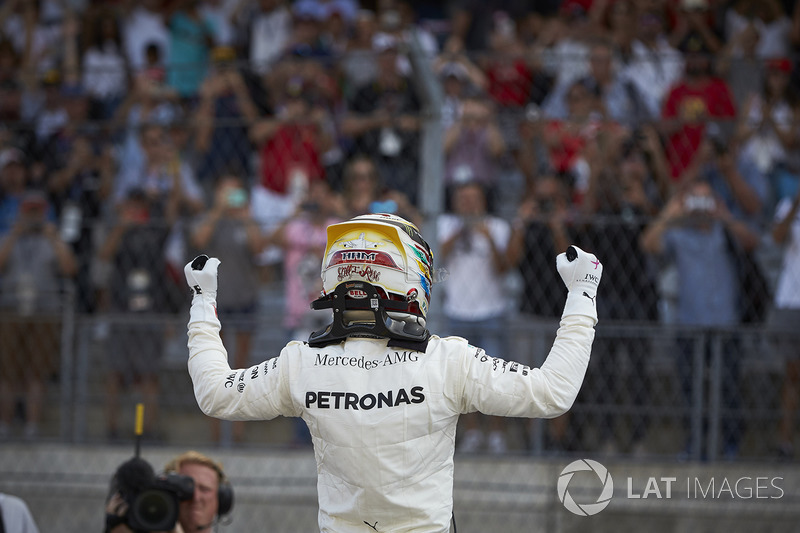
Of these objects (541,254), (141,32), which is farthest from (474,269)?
(141,32)

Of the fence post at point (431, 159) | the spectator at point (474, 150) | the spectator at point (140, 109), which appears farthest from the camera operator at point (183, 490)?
the spectator at point (140, 109)

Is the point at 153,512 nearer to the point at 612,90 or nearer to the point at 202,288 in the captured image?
the point at 202,288

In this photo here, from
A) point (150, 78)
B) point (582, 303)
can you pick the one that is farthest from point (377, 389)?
point (150, 78)

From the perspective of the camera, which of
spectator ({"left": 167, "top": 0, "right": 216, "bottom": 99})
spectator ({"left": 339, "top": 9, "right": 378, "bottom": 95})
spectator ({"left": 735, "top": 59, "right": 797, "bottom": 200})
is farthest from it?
spectator ({"left": 167, "top": 0, "right": 216, "bottom": 99})

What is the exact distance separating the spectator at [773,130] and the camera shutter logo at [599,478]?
2.03 m

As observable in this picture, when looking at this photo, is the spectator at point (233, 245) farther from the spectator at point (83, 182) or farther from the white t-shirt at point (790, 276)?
the white t-shirt at point (790, 276)

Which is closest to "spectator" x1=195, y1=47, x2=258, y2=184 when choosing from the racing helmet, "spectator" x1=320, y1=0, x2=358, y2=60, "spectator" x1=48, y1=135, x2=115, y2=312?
"spectator" x1=48, y1=135, x2=115, y2=312

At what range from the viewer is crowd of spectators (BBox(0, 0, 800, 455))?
6.09 metres

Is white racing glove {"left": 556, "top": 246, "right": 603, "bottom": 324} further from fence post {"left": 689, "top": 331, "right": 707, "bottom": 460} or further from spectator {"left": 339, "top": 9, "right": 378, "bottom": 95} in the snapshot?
spectator {"left": 339, "top": 9, "right": 378, "bottom": 95}

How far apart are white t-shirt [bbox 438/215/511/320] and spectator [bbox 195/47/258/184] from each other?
Answer: 1.62 m

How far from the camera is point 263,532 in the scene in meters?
6.10

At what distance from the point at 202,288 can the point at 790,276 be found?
4.03 meters

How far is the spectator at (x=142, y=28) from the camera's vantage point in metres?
8.80

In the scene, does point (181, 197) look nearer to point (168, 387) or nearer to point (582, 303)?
point (168, 387)
